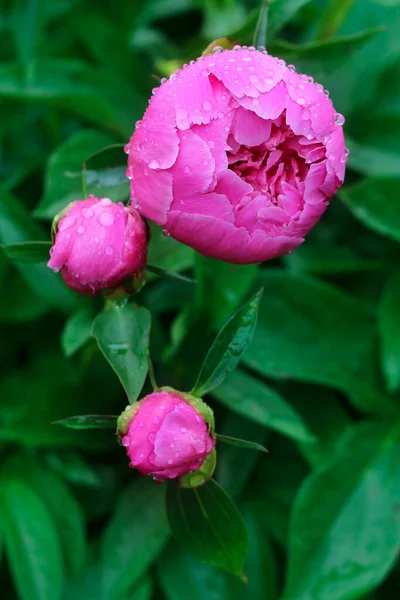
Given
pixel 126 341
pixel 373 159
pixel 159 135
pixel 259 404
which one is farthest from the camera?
pixel 373 159

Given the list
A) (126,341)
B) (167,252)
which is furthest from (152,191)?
(167,252)

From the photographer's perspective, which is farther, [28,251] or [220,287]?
[220,287]

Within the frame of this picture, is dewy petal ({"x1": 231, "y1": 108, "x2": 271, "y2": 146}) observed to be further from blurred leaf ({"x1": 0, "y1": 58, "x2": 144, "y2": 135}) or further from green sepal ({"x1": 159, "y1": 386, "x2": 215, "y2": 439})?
blurred leaf ({"x1": 0, "y1": 58, "x2": 144, "y2": 135})

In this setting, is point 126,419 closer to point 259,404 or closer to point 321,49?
point 259,404

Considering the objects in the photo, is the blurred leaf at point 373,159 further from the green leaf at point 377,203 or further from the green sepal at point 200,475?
the green sepal at point 200,475

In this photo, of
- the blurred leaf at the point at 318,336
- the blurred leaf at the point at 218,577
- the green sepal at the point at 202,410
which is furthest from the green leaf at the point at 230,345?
the blurred leaf at the point at 218,577
